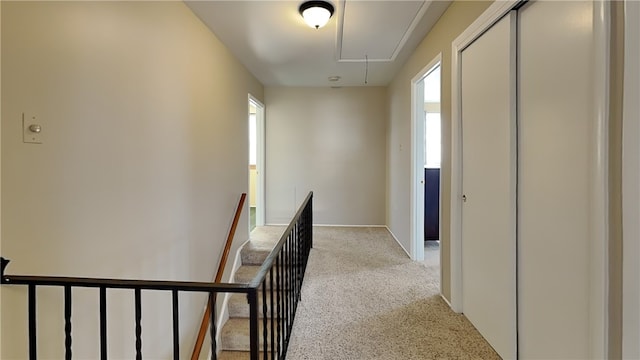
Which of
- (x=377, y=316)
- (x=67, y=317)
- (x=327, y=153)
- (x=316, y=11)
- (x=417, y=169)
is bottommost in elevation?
(x=377, y=316)

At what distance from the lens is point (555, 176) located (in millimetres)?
1457

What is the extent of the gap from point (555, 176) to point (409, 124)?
2.44 meters

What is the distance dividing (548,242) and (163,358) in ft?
8.32

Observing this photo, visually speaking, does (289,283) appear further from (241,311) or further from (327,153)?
(327,153)

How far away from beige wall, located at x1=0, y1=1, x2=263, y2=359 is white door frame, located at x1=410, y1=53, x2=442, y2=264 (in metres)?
2.24

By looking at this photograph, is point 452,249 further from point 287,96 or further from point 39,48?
point 287,96

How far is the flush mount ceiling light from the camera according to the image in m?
2.43

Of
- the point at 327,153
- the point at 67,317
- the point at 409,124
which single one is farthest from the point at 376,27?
the point at 67,317

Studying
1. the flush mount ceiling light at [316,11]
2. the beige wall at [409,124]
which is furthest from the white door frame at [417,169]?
the flush mount ceiling light at [316,11]

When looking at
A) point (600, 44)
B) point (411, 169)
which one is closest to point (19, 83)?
point (600, 44)

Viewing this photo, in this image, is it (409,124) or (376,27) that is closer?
(376,27)

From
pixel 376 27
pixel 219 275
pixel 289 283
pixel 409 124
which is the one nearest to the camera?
pixel 289 283

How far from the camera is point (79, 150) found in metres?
1.53

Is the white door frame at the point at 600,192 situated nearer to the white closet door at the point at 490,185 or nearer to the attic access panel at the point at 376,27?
the white closet door at the point at 490,185
